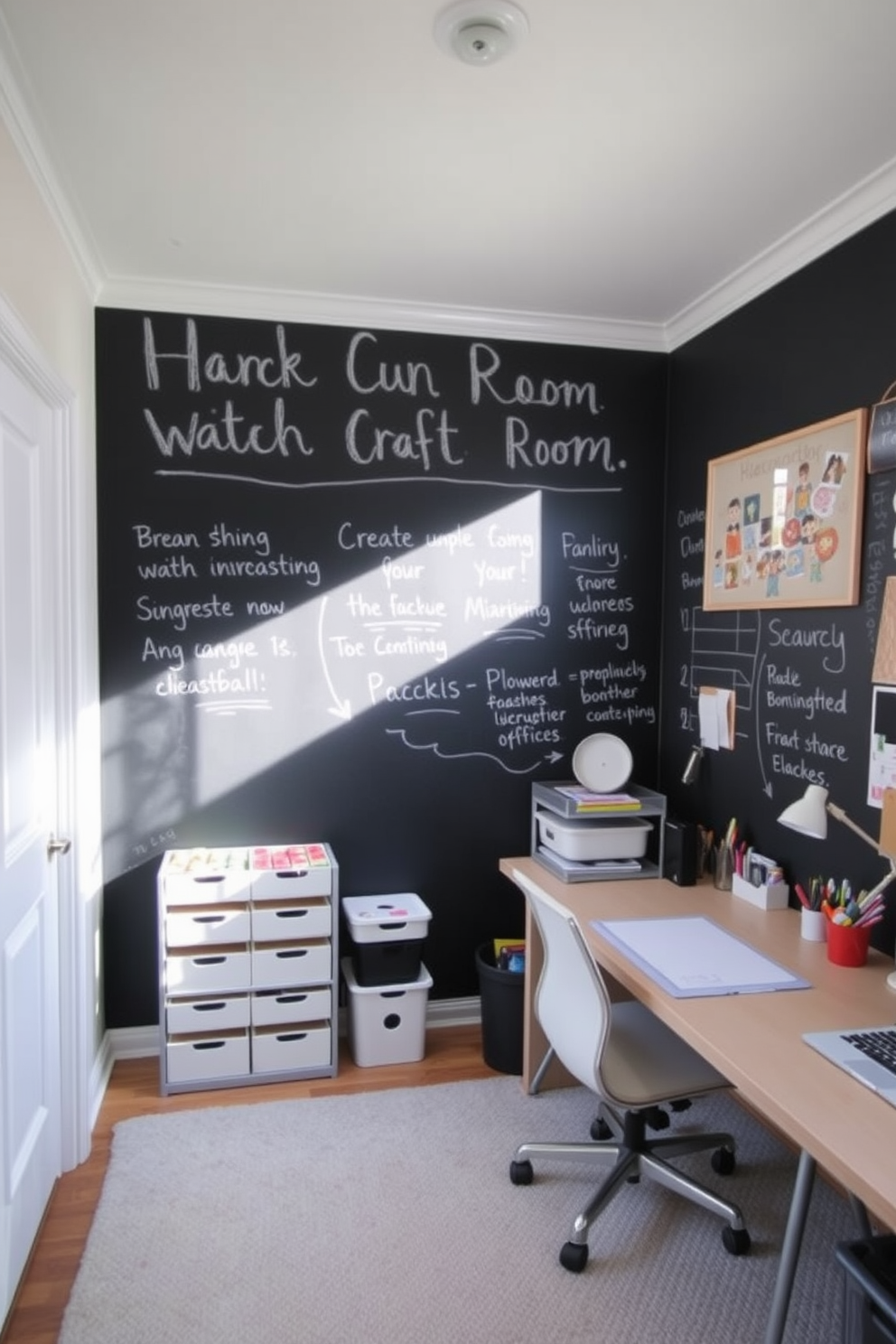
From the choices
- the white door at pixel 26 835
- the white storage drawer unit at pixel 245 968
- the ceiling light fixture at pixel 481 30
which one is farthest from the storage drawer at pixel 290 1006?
the ceiling light fixture at pixel 481 30

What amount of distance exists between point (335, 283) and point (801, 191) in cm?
141

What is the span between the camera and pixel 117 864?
289cm

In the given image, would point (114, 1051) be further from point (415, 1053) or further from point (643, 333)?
point (643, 333)

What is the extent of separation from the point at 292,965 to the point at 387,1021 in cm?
41

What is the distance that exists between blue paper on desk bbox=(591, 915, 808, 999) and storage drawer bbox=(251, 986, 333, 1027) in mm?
1029

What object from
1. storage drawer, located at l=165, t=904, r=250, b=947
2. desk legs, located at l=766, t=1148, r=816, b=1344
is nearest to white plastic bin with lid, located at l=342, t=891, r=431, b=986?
storage drawer, located at l=165, t=904, r=250, b=947

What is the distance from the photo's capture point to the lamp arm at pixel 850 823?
82.0 inches

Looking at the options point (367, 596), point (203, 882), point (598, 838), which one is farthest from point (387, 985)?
point (367, 596)

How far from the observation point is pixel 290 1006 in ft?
9.13

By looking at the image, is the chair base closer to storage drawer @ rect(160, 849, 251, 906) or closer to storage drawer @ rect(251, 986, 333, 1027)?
storage drawer @ rect(251, 986, 333, 1027)

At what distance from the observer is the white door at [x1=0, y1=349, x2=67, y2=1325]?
1.82 meters

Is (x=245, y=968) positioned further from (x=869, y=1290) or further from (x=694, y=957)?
(x=869, y=1290)

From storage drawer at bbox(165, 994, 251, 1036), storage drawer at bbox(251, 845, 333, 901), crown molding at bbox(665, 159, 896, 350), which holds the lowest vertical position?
storage drawer at bbox(165, 994, 251, 1036)

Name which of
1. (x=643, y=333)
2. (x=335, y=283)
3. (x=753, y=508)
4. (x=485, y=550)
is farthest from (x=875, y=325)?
(x=335, y=283)
